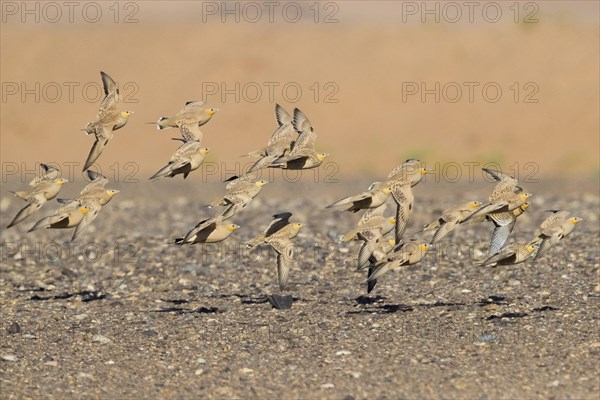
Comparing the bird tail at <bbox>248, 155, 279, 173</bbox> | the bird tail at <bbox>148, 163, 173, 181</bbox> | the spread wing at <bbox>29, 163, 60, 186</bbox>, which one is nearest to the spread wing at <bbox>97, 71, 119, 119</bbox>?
the spread wing at <bbox>29, 163, 60, 186</bbox>

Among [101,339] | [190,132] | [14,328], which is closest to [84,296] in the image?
[14,328]

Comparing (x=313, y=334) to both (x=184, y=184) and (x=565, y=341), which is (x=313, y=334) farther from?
(x=184, y=184)

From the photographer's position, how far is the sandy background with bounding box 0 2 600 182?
30844 mm

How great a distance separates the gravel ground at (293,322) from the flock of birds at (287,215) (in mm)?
675

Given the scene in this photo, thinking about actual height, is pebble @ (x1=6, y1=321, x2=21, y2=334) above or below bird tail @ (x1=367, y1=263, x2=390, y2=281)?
below

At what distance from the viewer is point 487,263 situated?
9.71 meters

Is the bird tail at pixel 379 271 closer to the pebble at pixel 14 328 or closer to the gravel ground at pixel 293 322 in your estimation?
the gravel ground at pixel 293 322

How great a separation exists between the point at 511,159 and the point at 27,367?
21.9 m

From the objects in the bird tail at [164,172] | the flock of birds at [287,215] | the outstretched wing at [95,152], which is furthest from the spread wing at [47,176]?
the bird tail at [164,172]

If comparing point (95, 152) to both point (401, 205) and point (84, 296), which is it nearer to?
point (401, 205)

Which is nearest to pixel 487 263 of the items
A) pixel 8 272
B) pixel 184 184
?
pixel 8 272

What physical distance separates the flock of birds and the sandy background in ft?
60.3

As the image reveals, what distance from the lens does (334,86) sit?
35188mm

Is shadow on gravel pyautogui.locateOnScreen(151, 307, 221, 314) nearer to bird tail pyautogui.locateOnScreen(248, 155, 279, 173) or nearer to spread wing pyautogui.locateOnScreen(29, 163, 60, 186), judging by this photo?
spread wing pyautogui.locateOnScreen(29, 163, 60, 186)
